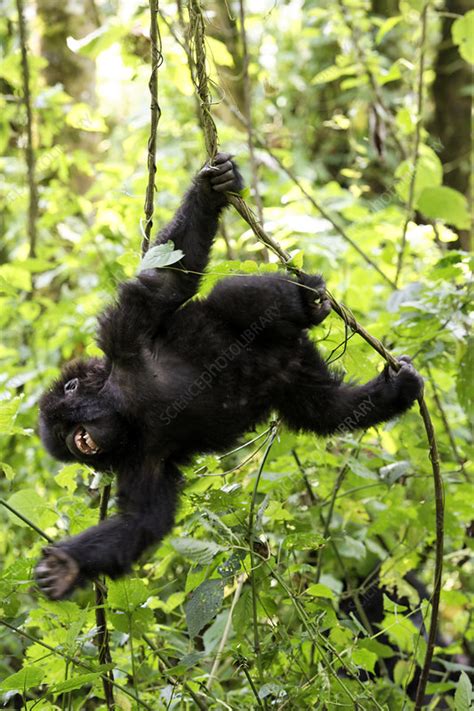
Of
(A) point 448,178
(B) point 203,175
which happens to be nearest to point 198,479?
(B) point 203,175

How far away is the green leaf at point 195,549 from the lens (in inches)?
81.9

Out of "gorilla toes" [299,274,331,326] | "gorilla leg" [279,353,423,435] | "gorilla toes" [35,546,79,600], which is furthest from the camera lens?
"gorilla leg" [279,353,423,435]

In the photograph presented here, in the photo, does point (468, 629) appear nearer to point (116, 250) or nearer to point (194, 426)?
point (194, 426)

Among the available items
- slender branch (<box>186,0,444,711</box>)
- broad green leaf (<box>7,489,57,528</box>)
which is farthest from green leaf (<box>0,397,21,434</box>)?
slender branch (<box>186,0,444,711</box>)

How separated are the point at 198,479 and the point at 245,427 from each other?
0.28 metres

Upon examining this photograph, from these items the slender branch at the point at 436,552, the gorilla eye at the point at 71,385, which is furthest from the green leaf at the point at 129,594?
the slender branch at the point at 436,552

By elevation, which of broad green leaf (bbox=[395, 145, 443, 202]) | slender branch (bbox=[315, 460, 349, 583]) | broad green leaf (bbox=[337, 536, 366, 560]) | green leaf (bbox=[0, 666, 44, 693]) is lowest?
broad green leaf (bbox=[337, 536, 366, 560])

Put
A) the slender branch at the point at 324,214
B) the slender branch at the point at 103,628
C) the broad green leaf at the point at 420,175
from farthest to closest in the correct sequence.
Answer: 1. the broad green leaf at the point at 420,175
2. the slender branch at the point at 324,214
3. the slender branch at the point at 103,628

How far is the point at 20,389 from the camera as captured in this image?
509cm

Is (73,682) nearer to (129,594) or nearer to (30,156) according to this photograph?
(129,594)

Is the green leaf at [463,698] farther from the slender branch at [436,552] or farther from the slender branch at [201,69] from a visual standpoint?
the slender branch at [201,69]

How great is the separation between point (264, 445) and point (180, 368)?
56 cm

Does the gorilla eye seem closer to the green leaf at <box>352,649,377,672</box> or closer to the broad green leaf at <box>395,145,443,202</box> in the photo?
the green leaf at <box>352,649,377,672</box>

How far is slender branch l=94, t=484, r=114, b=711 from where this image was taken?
252 cm
